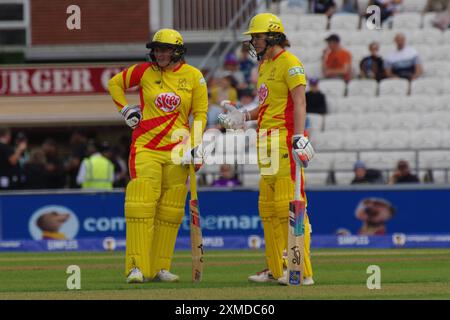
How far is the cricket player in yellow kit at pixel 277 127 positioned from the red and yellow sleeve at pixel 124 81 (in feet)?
3.60

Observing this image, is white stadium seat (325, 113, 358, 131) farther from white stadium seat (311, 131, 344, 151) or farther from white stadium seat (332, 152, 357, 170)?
white stadium seat (332, 152, 357, 170)

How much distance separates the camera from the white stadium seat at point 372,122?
2239cm

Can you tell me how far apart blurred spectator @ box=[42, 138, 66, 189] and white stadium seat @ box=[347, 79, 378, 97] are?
16.8 ft

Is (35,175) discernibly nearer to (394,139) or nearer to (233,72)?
(233,72)

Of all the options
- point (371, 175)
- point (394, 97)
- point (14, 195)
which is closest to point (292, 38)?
point (394, 97)

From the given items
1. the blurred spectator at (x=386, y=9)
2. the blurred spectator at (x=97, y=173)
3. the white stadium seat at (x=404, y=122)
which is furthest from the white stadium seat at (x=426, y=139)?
the blurred spectator at (x=97, y=173)

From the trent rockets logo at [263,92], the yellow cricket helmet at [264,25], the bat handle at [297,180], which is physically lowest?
the bat handle at [297,180]

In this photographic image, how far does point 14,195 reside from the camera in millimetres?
19922

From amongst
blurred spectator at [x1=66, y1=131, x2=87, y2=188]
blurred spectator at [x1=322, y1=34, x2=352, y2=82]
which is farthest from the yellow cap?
blurred spectator at [x1=322, y1=34, x2=352, y2=82]

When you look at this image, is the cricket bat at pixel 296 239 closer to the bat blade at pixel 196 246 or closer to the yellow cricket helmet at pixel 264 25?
the bat blade at pixel 196 246

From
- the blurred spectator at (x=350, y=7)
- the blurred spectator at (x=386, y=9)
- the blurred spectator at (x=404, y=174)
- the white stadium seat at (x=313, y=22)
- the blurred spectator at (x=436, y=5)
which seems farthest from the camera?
the blurred spectator at (x=436, y=5)

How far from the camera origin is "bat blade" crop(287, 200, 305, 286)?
11.4m

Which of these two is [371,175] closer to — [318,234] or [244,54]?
[318,234]

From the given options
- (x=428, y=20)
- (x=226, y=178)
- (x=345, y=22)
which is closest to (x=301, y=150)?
(x=226, y=178)
